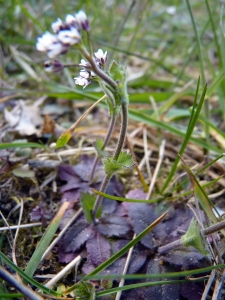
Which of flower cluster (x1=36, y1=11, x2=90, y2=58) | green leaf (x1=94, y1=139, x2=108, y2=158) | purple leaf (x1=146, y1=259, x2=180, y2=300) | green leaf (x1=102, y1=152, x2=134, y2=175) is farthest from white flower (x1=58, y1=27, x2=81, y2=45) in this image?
purple leaf (x1=146, y1=259, x2=180, y2=300)

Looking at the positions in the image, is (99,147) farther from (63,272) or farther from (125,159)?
(63,272)

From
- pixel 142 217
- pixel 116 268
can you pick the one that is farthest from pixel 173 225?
pixel 116 268

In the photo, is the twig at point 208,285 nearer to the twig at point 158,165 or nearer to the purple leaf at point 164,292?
the purple leaf at point 164,292

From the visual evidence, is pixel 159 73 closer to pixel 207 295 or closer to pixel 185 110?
pixel 185 110

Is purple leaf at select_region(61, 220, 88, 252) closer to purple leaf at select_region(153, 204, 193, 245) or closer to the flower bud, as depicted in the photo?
purple leaf at select_region(153, 204, 193, 245)

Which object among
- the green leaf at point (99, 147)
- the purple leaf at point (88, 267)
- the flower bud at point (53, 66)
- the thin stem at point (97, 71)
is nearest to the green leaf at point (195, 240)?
the purple leaf at point (88, 267)

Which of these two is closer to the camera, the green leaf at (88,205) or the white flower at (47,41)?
the white flower at (47,41)

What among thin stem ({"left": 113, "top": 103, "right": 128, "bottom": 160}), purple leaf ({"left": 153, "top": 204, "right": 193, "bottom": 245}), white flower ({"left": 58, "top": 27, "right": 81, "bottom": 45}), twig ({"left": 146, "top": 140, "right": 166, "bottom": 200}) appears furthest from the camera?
twig ({"left": 146, "top": 140, "right": 166, "bottom": 200})
